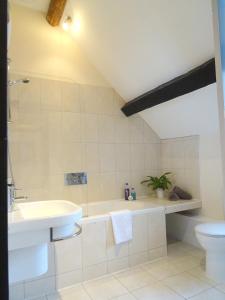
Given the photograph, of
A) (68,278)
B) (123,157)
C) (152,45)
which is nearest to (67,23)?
(152,45)

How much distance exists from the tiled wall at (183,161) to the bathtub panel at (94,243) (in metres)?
1.52

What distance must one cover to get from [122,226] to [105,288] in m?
0.61

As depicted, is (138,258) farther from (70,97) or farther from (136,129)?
(70,97)

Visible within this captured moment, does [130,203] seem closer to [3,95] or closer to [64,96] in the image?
[64,96]

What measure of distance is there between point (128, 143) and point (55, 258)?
6.19 feet

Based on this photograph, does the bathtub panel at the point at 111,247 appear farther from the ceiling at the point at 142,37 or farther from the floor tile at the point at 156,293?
the ceiling at the point at 142,37

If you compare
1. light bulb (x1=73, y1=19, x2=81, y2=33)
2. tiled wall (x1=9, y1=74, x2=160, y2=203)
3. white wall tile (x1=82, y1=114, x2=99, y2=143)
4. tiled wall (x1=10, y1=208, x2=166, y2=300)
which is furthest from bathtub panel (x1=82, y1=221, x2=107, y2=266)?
light bulb (x1=73, y1=19, x2=81, y2=33)

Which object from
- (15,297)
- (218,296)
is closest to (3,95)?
(15,297)

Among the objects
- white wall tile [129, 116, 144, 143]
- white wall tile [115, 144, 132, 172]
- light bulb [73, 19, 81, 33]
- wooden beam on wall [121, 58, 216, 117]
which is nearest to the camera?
wooden beam on wall [121, 58, 216, 117]

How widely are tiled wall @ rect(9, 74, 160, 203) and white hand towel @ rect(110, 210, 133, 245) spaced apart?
703 mm

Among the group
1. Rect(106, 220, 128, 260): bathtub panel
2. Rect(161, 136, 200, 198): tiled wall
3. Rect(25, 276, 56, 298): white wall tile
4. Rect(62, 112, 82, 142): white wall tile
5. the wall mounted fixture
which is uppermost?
the wall mounted fixture

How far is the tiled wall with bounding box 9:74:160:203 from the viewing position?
8.46 ft

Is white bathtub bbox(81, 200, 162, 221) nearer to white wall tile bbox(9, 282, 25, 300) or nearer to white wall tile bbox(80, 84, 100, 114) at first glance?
white wall tile bbox(9, 282, 25, 300)

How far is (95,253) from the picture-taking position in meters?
2.23
